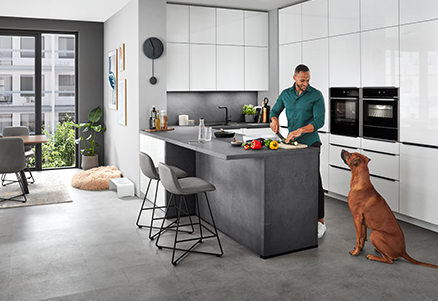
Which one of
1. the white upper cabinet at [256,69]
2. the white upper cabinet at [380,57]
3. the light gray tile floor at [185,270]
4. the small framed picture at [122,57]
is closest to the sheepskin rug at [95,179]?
the small framed picture at [122,57]

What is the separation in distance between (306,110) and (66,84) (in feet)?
18.0

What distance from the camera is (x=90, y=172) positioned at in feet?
23.1

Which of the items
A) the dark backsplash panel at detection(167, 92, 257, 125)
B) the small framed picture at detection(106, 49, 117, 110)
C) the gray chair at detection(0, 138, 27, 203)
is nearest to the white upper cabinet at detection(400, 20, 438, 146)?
the dark backsplash panel at detection(167, 92, 257, 125)

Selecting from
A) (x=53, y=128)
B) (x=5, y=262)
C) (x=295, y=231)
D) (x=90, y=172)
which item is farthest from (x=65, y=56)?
(x=295, y=231)

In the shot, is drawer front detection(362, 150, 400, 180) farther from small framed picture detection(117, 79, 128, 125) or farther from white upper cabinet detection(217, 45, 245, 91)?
small framed picture detection(117, 79, 128, 125)

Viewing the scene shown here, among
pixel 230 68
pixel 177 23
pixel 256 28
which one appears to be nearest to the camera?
pixel 177 23

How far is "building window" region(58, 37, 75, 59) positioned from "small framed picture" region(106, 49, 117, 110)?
111 centimetres

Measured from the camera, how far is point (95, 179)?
6570 millimetres

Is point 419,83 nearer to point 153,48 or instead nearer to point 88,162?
point 153,48

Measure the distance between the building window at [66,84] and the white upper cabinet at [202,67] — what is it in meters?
3.02

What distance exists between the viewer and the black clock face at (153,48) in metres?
5.71

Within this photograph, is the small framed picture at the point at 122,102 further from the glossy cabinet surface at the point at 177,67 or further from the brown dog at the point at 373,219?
the brown dog at the point at 373,219

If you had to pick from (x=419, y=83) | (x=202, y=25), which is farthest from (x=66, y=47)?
(x=419, y=83)

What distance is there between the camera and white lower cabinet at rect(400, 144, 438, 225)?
4.34 m
